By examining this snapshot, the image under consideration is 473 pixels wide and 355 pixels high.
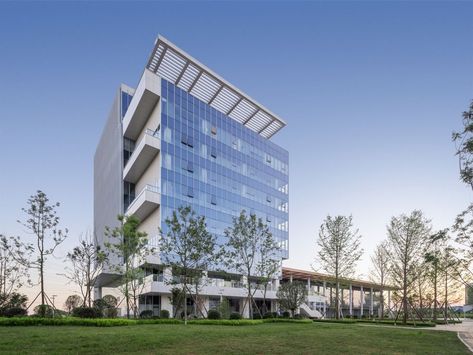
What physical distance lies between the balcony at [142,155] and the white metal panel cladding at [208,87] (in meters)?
7.90

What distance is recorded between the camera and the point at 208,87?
52.1 meters

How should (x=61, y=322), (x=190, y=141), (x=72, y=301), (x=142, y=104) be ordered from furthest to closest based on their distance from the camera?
1. (x=190, y=141)
2. (x=142, y=104)
3. (x=72, y=301)
4. (x=61, y=322)

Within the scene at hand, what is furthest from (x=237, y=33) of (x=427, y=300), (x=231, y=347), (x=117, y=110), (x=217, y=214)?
(x=427, y=300)

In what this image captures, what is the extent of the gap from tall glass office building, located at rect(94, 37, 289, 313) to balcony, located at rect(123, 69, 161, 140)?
0.11 m

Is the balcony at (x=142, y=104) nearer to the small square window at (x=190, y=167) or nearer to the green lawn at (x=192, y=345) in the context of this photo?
the small square window at (x=190, y=167)

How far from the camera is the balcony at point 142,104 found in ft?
146

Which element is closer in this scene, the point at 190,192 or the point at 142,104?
the point at 190,192

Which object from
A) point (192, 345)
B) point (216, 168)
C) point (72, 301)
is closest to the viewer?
point (192, 345)

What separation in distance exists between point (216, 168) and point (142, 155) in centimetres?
983

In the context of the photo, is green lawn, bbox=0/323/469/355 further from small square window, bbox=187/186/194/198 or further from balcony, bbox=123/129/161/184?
small square window, bbox=187/186/194/198

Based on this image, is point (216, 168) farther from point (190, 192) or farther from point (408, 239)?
point (408, 239)

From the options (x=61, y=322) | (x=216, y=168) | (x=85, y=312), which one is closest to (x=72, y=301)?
(x=216, y=168)

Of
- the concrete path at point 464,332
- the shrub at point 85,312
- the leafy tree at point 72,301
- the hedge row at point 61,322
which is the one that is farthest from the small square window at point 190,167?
the concrete path at point 464,332

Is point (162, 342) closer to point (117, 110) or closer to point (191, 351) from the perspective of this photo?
point (191, 351)
